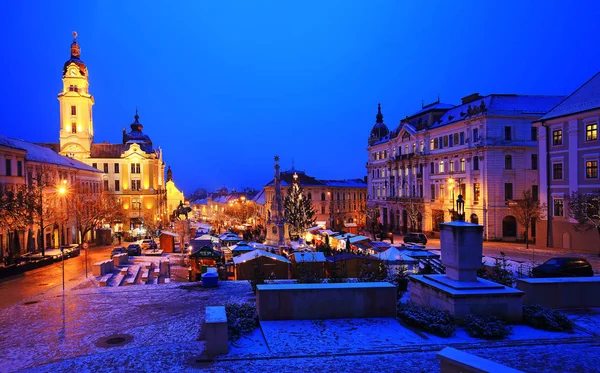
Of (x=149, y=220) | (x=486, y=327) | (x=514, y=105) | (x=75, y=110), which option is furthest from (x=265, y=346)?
(x=75, y=110)

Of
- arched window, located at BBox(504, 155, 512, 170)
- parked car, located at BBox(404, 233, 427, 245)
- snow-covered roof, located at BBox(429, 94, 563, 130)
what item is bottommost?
parked car, located at BBox(404, 233, 427, 245)

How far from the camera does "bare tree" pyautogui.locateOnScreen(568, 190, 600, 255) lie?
31081mm

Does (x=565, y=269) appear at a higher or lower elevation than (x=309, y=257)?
lower

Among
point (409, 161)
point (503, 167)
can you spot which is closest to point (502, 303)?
point (503, 167)

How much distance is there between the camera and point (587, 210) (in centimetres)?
3195

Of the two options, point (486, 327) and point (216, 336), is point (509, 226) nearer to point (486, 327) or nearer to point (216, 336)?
point (486, 327)

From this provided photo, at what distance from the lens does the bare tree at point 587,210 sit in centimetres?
3108

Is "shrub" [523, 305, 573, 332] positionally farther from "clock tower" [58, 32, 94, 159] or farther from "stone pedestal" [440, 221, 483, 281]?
"clock tower" [58, 32, 94, 159]

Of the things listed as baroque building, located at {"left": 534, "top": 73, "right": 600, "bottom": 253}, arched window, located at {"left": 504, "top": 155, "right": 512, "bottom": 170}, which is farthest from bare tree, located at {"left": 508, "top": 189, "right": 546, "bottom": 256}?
arched window, located at {"left": 504, "top": 155, "right": 512, "bottom": 170}

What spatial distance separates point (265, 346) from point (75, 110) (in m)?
75.1

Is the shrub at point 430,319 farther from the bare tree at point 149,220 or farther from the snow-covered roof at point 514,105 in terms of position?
the bare tree at point 149,220

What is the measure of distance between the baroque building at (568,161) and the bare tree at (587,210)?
1540 mm

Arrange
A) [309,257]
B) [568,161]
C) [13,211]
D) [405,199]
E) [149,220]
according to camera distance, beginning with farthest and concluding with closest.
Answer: [149,220], [405,199], [568,161], [13,211], [309,257]

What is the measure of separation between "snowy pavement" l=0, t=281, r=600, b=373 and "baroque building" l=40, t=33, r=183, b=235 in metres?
62.3
